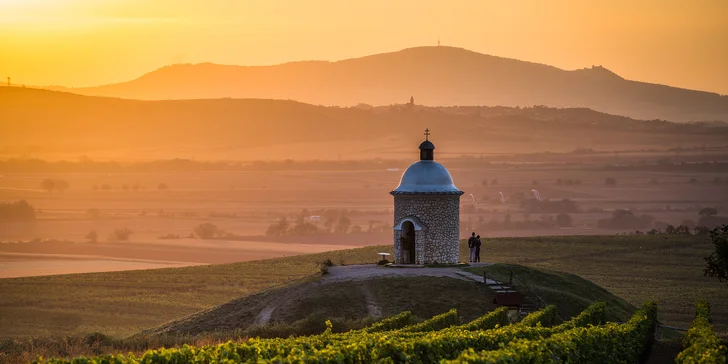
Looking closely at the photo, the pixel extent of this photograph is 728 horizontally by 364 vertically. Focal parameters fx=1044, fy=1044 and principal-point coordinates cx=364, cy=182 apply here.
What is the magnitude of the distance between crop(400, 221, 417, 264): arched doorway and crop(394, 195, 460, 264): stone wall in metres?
0.38

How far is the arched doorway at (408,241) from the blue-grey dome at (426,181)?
1.86m

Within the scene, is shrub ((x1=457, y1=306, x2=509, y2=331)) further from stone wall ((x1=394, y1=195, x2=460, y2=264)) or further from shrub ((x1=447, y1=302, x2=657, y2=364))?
stone wall ((x1=394, y1=195, x2=460, y2=264))

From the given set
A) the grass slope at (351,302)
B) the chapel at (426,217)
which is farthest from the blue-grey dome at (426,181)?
the grass slope at (351,302)

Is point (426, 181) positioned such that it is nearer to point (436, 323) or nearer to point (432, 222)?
point (432, 222)

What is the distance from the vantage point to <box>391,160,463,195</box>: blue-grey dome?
55.9m

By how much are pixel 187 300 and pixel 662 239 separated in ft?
148

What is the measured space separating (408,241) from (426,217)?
179 cm

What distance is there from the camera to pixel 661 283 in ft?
243

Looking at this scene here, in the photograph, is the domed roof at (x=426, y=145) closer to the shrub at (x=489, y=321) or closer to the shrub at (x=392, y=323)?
the shrub at (x=489, y=321)

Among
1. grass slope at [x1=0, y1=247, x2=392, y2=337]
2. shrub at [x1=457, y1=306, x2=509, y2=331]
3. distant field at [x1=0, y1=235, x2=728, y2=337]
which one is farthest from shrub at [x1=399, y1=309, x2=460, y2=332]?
grass slope at [x1=0, y1=247, x2=392, y2=337]

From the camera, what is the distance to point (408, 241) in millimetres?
56844

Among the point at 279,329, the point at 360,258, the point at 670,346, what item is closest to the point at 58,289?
the point at 360,258

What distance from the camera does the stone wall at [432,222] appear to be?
55969mm

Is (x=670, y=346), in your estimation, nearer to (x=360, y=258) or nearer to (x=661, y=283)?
(x=661, y=283)
